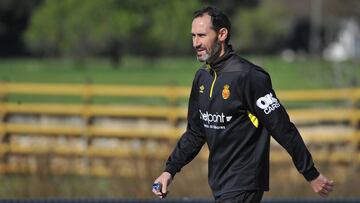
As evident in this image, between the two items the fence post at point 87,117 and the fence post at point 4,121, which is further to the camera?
the fence post at point 87,117

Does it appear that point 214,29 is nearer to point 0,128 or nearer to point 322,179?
point 322,179

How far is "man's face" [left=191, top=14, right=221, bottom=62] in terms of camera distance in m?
5.30

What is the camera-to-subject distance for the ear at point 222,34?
5.34 m

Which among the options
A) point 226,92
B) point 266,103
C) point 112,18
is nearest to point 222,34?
point 226,92

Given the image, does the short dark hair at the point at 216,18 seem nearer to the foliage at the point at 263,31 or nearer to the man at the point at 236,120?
the man at the point at 236,120

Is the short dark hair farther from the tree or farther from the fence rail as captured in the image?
Result: the tree

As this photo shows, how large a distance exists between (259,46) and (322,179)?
5911 cm

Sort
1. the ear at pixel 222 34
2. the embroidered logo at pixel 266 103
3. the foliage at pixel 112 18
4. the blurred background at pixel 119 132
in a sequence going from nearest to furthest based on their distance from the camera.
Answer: the embroidered logo at pixel 266 103, the ear at pixel 222 34, the blurred background at pixel 119 132, the foliage at pixel 112 18

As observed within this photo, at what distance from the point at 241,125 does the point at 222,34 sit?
51 centimetres

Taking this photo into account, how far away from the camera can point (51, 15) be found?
1559 cm

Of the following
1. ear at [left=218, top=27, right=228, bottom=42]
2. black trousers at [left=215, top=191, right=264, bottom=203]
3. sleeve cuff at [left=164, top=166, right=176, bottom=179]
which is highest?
ear at [left=218, top=27, right=228, bottom=42]

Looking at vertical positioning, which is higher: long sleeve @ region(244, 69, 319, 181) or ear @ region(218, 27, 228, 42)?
ear @ region(218, 27, 228, 42)

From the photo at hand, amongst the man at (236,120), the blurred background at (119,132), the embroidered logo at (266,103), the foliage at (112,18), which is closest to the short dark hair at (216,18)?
the man at (236,120)

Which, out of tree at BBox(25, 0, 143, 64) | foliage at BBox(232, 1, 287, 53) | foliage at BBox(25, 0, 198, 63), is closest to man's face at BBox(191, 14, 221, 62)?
foliage at BBox(25, 0, 198, 63)
